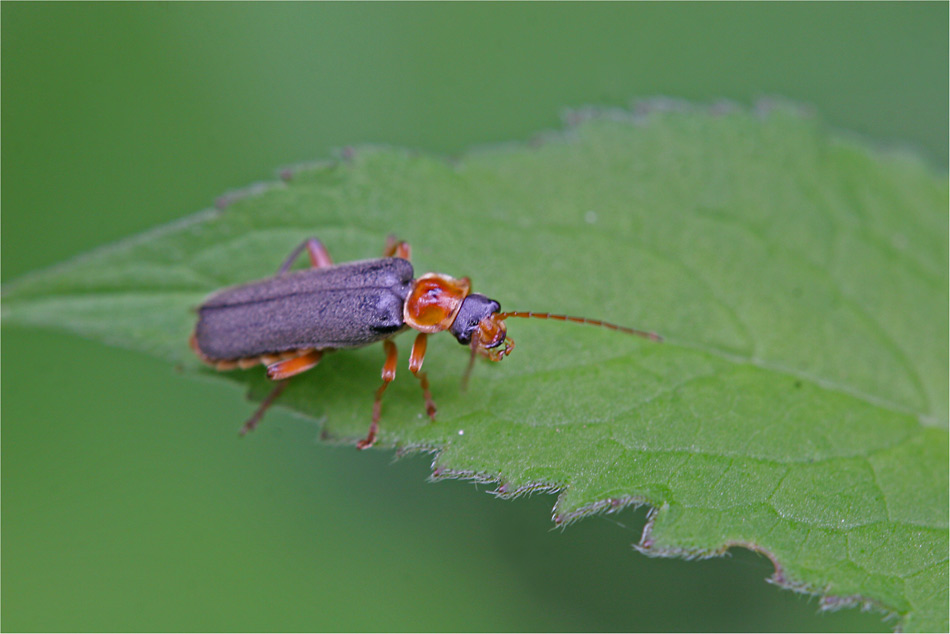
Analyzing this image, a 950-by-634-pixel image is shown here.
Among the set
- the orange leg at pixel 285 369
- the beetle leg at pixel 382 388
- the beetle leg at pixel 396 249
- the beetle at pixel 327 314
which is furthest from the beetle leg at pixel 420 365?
the orange leg at pixel 285 369

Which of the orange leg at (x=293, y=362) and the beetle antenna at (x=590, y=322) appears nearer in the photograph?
the beetle antenna at (x=590, y=322)

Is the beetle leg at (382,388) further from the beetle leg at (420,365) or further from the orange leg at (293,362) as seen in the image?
the orange leg at (293,362)

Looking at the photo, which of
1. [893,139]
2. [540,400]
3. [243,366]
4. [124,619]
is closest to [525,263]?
[540,400]

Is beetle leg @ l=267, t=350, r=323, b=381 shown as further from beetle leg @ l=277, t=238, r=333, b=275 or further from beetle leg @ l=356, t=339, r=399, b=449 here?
beetle leg @ l=277, t=238, r=333, b=275

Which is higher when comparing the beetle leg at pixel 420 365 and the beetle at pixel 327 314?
the beetle at pixel 327 314

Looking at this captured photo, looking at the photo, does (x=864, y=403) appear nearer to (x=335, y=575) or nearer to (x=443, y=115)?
(x=335, y=575)

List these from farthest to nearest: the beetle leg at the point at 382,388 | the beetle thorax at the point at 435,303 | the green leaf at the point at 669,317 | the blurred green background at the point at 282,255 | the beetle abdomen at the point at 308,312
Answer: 1. the blurred green background at the point at 282,255
2. the beetle abdomen at the point at 308,312
3. the beetle thorax at the point at 435,303
4. the beetle leg at the point at 382,388
5. the green leaf at the point at 669,317

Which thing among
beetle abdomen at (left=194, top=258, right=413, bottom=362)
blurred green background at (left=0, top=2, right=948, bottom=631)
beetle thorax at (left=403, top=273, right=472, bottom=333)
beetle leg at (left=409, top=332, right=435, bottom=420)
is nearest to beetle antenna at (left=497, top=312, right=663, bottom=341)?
beetle thorax at (left=403, top=273, right=472, bottom=333)

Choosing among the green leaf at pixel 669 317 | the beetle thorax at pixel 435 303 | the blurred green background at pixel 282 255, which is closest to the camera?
the green leaf at pixel 669 317

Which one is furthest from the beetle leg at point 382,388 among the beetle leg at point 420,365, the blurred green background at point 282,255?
the blurred green background at point 282,255
